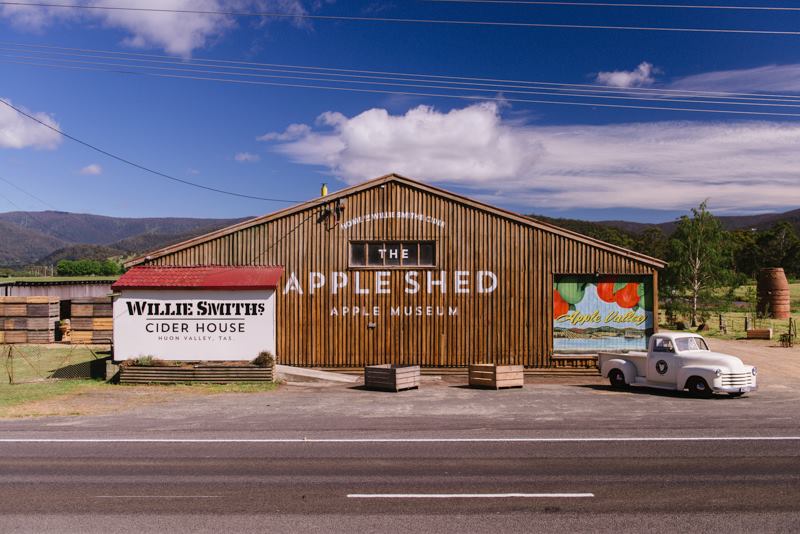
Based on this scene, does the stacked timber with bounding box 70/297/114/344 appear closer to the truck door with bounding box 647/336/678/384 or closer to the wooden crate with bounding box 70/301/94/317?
the wooden crate with bounding box 70/301/94/317

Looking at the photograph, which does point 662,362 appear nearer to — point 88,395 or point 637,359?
point 637,359

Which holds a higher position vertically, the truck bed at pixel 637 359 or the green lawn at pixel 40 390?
the truck bed at pixel 637 359

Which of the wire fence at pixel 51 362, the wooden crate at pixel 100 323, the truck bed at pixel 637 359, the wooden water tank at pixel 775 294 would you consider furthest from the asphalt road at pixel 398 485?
the wooden water tank at pixel 775 294

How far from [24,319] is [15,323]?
1.90ft

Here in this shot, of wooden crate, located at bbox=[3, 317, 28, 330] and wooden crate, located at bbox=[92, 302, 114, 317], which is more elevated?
wooden crate, located at bbox=[92, 302, 114, 317]

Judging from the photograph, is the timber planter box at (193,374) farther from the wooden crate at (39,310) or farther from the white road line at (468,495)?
the wooden crate at (39,310)

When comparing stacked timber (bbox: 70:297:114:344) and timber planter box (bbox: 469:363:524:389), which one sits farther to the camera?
stacked timber (bbox: 70:297:114:344)

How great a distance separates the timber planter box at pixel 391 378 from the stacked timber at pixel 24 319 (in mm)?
25107

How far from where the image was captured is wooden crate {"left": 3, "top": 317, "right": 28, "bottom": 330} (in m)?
38.8

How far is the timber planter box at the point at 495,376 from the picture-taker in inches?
921

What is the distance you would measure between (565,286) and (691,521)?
1811 centimetres

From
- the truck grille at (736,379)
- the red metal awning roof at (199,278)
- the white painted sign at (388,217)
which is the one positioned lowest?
the truck grille at (736,379)

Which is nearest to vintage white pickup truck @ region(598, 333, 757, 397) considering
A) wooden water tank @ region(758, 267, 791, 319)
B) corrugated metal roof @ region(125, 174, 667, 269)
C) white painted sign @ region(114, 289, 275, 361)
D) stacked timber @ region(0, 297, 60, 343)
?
corrugated metal roof @ region(125, 174, 667, 269)

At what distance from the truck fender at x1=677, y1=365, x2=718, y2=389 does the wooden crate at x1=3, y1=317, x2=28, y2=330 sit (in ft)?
117
